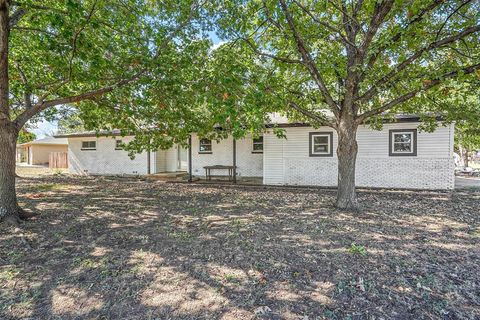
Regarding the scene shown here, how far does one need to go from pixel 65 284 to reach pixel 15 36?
6.54 meters

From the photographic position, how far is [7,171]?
5688mm

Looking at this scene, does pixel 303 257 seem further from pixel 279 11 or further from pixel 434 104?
pixel 434 104

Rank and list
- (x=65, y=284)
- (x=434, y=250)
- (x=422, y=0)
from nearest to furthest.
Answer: (x=65, y=284)
(x=434, y=250)
(x=422, y=0)

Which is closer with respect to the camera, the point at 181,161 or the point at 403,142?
the point at 403,142

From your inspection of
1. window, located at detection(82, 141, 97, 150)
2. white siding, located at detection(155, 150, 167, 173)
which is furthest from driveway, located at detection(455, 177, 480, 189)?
window, located at detection(82, 141, 97, 150)

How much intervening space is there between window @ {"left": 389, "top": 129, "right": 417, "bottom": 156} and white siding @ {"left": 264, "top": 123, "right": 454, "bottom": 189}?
0.15m

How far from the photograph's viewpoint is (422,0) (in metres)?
5.63

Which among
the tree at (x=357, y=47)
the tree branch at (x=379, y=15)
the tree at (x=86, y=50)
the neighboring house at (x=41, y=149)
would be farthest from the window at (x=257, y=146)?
the neighboring house at (x=41, y=149)

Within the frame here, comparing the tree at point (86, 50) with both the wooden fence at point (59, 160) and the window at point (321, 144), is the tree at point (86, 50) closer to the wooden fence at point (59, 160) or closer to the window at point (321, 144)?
the window at point (321, 144)

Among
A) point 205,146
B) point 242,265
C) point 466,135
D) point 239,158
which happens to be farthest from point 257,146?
point 466,135

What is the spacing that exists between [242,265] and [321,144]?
9.25m

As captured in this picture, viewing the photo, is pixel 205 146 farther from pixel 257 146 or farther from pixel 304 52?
pixel 304 52

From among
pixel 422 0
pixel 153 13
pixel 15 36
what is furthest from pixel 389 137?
pixel 15 36

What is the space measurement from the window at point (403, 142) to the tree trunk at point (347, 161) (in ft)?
16.7
